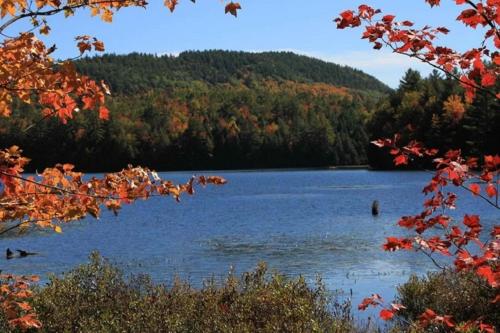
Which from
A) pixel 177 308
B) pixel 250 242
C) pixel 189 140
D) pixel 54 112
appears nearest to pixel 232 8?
pixel 54 112

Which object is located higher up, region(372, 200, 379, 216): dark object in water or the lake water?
region(372, 200, 379, 216): dark object in water

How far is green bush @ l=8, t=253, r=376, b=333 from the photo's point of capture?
34.1 ft

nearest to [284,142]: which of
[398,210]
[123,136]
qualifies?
[123,136]

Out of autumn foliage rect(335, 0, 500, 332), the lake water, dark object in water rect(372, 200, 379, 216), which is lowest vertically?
the lake water

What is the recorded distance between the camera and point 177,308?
1176 cm

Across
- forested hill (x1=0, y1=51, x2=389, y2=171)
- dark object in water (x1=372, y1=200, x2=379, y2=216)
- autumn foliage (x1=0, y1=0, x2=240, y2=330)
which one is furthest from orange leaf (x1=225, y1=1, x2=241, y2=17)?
forested hill (x1=0, y1=51, x2=389, y2=171)

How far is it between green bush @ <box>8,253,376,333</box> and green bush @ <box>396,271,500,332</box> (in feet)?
8.38

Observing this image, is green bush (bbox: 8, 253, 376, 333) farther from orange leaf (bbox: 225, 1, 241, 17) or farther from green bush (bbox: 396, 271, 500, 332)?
orange leaf (bbox: 225, 1, 241, 17)

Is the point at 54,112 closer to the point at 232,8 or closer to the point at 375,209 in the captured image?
the point at 232,8

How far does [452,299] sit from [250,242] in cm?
2339

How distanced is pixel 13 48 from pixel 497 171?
4015 mm

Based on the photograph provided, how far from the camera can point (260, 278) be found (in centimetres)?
1294

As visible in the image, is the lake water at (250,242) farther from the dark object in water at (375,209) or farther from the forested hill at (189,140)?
the forested hill at (189,140)

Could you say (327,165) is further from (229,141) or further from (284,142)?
(229,141)
